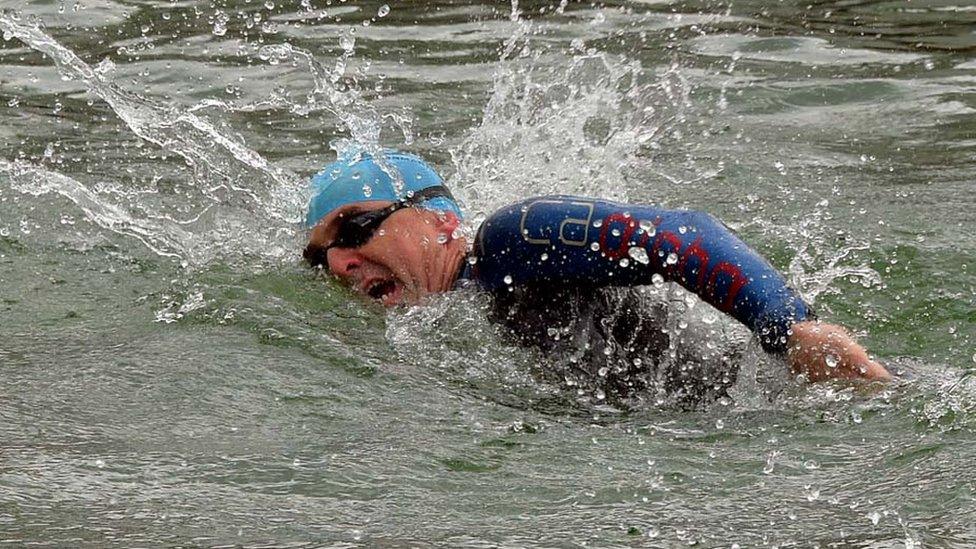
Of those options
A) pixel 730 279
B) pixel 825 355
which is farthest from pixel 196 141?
pixel 825 355

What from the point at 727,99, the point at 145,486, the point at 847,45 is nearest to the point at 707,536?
the point at 145,486

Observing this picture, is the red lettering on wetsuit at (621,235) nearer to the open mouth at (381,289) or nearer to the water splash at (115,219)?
the open mouth at (381,289)

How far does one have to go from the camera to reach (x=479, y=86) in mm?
8828

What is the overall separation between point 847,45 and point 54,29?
5.08 m

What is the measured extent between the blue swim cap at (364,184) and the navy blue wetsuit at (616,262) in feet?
1.86

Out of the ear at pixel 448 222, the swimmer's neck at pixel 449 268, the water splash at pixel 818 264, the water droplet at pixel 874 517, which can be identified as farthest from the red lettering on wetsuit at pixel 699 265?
the water splash at pixel 818 264

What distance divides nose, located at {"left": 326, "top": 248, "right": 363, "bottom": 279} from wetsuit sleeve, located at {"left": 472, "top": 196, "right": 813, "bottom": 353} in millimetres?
633

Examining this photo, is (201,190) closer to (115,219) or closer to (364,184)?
(115,219)

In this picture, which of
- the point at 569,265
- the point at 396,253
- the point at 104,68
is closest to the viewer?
the point at 569,265

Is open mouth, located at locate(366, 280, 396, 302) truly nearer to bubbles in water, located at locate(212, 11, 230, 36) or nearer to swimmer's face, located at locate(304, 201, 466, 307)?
swimmer's face, located at locate(304, 201, 466, 307)

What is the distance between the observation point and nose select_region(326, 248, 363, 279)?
508 cm

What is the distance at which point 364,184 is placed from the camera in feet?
16.9

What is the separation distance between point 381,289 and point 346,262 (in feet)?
0.48

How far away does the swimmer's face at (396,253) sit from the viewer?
4.95 meters
